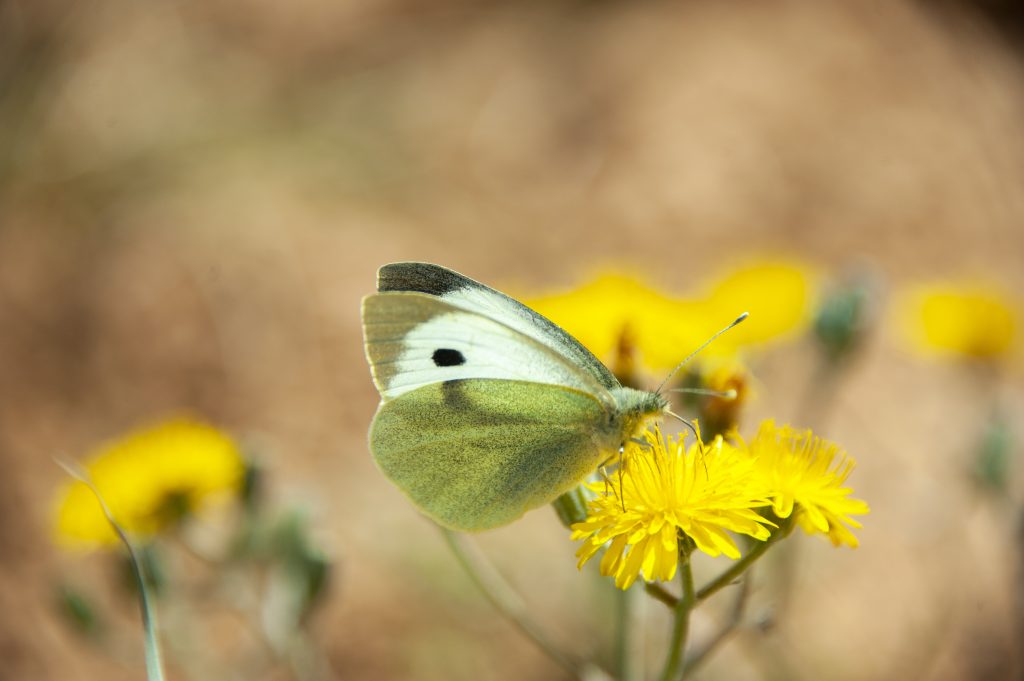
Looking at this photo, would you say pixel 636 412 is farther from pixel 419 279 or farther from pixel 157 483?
pixel 157 483

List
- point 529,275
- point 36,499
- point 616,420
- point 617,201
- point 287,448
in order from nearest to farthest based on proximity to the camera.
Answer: point 616,420 → point 36,499 → point 287,448 → point 529,275 → point 617,201

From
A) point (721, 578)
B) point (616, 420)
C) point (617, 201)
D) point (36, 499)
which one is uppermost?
point (617, 201)

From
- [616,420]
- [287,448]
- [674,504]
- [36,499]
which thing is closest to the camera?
[674,504]

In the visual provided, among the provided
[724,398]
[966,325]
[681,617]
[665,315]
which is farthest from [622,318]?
[966,325]

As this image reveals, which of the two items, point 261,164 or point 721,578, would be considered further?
point 261,164

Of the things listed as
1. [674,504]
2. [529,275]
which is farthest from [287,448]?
[674,504]

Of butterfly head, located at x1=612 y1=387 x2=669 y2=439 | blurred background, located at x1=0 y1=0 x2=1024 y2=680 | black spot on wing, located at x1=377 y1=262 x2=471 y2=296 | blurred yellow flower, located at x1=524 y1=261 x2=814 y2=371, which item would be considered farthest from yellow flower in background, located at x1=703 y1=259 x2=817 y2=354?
black spot on wing, located at x1=377 y1=262 x2=471 y2=296

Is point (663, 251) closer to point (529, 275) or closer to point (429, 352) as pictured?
point (529, 275)
